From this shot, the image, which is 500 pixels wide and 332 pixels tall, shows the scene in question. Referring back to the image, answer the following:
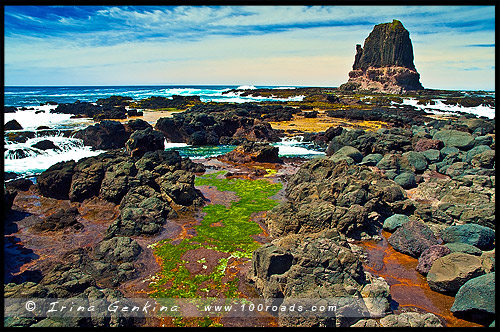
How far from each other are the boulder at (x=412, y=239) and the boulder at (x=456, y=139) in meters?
13.2

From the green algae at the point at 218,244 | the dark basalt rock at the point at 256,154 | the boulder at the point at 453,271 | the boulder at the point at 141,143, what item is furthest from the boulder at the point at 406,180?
the boulder at the point at 141,143

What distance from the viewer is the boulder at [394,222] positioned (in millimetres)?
11680

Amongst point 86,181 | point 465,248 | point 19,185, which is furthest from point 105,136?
point 465,248

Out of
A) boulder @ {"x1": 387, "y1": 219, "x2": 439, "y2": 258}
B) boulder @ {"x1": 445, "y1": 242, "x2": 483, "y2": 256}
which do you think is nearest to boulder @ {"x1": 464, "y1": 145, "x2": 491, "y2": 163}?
boulder @ {"x1": 387, "y1": 219, "x2": 439, "y2": 258}

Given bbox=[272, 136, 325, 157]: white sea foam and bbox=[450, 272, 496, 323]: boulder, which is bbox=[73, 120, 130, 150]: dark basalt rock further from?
bbox=[450, 272, 496, 323]: boulder

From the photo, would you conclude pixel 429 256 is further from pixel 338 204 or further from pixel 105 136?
pixel 105 136

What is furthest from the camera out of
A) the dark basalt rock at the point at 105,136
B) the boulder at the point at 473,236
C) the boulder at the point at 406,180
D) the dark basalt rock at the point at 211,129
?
the dark basalt rock at the point at 211,129

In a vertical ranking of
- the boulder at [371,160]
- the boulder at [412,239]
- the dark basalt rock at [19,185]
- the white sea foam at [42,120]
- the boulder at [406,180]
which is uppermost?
the white sea foam at [42,120]

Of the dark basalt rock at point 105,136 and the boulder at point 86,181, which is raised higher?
the dark basalt rock at point 105,136

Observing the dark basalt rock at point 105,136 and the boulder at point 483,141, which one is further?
the dark basalt rock at point 105,136

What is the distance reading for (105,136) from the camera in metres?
27.4

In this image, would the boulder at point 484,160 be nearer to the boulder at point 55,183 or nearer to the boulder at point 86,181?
the boulder at point 86,181

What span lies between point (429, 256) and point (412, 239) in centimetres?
111

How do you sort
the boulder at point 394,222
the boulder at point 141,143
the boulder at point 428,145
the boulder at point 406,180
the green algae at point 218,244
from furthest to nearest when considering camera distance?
1. the boulder at point 141,143
2. the boulder at point 428,145
3. the boulder at point 406,180
4. the boulder at point 394,222
5. the green algae at point 218,244
